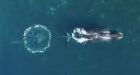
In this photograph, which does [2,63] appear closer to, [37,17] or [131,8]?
[37,17]

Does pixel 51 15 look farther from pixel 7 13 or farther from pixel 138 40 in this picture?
pixel 138 40

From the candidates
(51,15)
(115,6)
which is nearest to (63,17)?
(51,15)

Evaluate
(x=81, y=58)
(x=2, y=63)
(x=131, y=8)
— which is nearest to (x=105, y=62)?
(x=81, y=58)

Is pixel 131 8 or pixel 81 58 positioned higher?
pixel 131 8

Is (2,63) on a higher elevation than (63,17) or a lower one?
lower

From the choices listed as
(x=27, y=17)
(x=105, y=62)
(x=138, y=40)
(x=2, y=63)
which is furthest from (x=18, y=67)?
(x=138, y=40)
